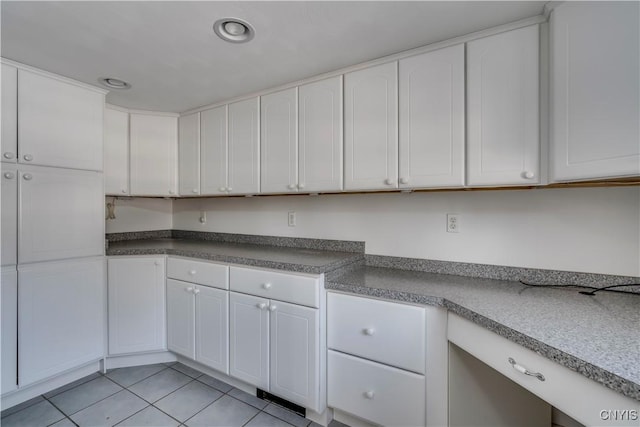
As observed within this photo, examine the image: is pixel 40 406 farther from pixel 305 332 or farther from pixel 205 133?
pixel 205 133

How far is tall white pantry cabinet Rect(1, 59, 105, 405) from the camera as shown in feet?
5.41

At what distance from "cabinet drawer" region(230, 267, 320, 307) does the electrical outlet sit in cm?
86

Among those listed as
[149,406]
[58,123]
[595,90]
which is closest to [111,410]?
[149,406]

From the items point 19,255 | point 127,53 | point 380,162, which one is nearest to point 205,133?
point 127,53

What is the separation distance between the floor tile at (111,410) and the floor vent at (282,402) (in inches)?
27.8

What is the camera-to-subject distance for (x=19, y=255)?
5.49ft

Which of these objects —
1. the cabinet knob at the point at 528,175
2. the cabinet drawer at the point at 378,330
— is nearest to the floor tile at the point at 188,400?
the cabinet drawer at the point at 378,330

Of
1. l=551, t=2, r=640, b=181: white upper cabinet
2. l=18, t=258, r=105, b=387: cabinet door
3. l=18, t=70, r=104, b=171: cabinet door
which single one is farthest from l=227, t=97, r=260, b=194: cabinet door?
l=551, t=2, r=640, b=181: white upper cabinet

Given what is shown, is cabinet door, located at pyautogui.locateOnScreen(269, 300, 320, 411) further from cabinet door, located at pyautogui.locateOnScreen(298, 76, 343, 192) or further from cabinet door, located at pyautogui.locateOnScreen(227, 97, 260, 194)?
cabinet door, located at pyautogui.locateOnScreen(227, 97, 260, 194)

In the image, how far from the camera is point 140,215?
9.21 feet

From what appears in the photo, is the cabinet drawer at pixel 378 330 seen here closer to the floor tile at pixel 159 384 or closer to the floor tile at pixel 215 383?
the floor tile at pixel 215 383

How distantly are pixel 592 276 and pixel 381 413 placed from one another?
1.23 metres

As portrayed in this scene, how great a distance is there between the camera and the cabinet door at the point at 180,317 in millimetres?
2057

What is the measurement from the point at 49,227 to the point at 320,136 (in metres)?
1.82
